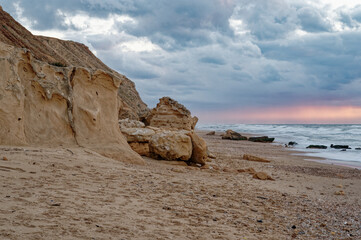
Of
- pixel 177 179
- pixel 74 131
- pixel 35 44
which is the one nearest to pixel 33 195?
pixel 177 179

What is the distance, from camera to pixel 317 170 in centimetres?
1198

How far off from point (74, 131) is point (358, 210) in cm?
713

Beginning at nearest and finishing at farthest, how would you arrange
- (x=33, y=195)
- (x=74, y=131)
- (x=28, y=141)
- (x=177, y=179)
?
(x=33, y=195)
(x=177, y=179)
(x=28, y=141)
(x=74, y=131)

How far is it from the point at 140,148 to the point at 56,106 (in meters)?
3.42

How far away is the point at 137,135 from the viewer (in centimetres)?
1135

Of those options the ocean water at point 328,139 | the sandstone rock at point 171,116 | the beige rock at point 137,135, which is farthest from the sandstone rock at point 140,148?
the ocean water at point 328,139

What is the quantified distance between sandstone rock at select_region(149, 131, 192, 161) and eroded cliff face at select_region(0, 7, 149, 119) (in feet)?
39.6

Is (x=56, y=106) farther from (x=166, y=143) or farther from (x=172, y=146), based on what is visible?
(x=172, y=146)

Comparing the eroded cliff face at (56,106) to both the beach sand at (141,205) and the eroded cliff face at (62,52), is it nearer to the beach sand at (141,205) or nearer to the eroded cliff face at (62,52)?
the beach sand at (141,205)

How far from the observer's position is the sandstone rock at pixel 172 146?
10281 millimetres

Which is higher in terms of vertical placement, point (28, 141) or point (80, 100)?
point (80, 100)

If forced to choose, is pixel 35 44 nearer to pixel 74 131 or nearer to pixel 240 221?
pixel 74 131

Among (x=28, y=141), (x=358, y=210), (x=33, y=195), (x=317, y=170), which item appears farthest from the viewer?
(x=317, y=170)

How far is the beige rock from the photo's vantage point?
1123 centimetres
